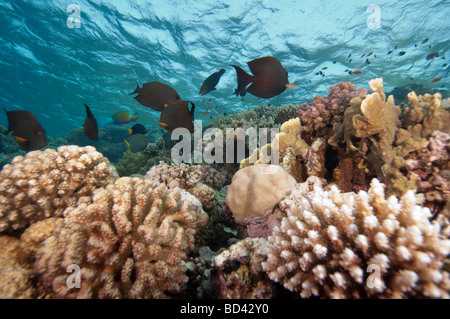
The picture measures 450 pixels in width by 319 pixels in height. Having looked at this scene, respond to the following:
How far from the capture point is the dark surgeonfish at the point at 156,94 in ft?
13.0

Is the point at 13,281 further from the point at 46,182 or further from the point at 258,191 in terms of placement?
the point at 258,191

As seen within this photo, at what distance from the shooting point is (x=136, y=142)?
7977 mm

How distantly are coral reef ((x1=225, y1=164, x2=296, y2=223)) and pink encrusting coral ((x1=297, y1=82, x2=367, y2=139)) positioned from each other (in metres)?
1.27

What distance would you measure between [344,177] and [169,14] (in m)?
16.4

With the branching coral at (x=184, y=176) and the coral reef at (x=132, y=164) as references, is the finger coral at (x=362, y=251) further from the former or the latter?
the coral reef at (x=132, y=164)

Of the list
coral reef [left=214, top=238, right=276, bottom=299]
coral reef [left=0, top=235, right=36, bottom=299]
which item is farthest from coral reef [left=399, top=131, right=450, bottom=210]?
coral reef [left=0, top=235, right=36, bottom=299]

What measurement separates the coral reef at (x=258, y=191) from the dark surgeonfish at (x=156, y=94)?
238 centimetres

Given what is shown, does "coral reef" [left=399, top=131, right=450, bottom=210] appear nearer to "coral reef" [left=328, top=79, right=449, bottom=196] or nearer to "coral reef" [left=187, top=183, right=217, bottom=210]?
"coral reef" [left=328, top=79, right=449, bottom=196]

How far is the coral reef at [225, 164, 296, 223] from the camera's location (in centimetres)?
305

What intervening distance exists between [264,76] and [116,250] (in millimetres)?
3636

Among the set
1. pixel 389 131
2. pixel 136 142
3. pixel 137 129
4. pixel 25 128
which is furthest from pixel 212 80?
pixel 136 142

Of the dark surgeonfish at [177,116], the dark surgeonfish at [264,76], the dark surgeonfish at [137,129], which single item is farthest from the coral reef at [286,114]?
the dark surgeonfish at [137,129]

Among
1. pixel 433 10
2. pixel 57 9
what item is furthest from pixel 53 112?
pixel 433 10
